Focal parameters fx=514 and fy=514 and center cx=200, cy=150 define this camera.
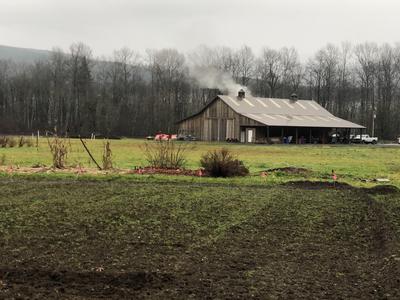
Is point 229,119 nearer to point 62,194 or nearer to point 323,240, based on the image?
point 62,194

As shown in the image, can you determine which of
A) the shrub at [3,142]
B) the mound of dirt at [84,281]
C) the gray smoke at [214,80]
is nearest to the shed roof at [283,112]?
the gray smoke at [214,80]

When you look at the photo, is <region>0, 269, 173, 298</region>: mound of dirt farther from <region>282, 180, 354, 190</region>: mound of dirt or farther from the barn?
the barn

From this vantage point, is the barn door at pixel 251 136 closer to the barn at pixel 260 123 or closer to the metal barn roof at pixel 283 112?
the barn at pixel 260 123

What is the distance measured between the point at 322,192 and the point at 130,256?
949 cm

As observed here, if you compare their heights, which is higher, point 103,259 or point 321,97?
point 321,97

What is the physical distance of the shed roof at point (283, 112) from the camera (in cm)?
6763

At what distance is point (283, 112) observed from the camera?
74938 millimetres

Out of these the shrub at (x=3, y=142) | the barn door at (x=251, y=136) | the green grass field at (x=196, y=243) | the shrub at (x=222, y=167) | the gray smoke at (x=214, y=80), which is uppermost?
the gray smoke at (x=214, y=80)

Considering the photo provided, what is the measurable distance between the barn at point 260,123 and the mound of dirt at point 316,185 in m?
45.0

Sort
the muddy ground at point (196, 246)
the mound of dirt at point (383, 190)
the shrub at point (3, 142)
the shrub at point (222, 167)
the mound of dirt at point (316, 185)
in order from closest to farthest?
the muddy ground at point (196, 246) < the mound of dirt at point (383, 190) < the mound of dirt at point (316, 185) < the shrub at point (222, 167) < the shrub at point (3, 142)

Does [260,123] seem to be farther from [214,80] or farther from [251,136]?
[214,80]

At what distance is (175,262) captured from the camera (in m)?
6.69

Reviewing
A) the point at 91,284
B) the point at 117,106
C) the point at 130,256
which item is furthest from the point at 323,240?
the point at 117,106

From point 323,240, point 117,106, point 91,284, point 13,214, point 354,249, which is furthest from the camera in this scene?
point 117,106
